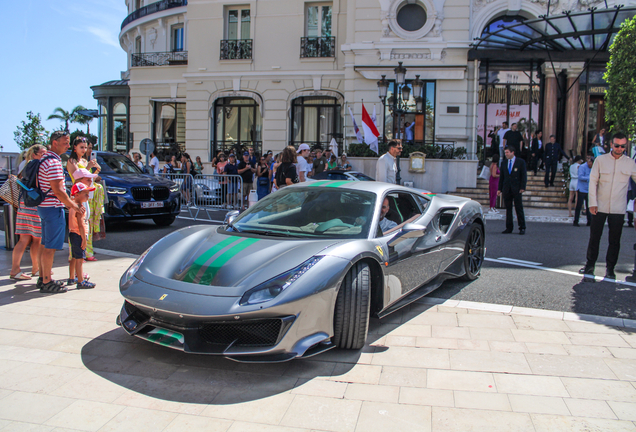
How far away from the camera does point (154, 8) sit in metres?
27.2

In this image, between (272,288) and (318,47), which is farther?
(318,47)

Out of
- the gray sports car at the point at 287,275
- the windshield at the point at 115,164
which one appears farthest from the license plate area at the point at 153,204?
the gray sports car at the point at 287,275

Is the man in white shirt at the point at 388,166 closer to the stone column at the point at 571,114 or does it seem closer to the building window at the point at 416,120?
the building window at the point at 416,120

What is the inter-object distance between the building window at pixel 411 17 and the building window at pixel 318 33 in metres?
3.12

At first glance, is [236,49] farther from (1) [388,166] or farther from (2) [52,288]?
(2) [52,288]

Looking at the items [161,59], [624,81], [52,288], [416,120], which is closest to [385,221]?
[52,288]

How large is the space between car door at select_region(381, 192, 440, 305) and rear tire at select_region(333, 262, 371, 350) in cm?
41

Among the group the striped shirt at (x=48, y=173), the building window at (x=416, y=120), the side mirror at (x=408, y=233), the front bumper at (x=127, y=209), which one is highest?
the building window at (x=416, y=120)

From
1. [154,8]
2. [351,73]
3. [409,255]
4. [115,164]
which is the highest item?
[154,8]

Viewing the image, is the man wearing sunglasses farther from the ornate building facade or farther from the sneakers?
the ornate building facade

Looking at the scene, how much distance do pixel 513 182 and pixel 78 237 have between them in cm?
814

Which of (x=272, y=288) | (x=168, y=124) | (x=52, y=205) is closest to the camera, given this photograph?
(x=272, y=288)

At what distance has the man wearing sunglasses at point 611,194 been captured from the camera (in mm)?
6176

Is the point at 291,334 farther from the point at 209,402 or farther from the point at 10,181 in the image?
the point at 10,181
